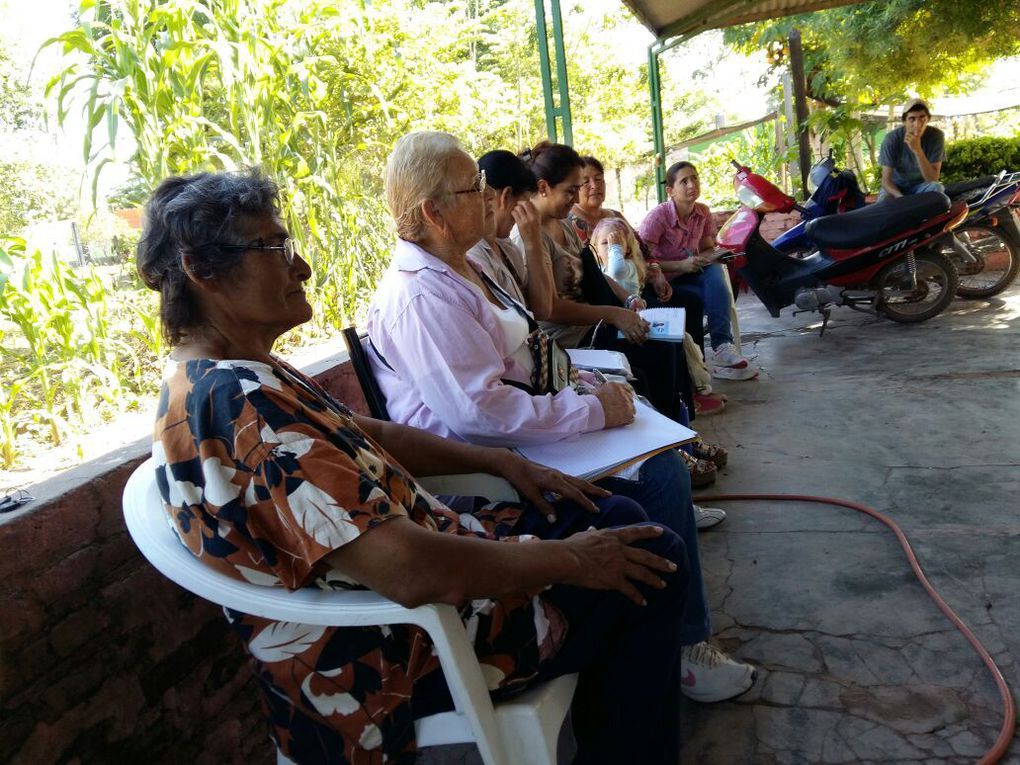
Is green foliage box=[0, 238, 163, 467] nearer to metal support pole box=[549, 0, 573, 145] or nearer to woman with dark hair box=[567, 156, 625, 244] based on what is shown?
woman with dark hair box=[567, 156, 625, 244]

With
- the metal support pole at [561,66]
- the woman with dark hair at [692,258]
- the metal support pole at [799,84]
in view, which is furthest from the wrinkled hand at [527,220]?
the metal support pole at [799,84]

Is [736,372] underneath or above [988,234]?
underneath

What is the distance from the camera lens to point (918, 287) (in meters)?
5.14

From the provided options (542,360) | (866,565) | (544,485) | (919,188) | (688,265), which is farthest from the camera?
(919,188)

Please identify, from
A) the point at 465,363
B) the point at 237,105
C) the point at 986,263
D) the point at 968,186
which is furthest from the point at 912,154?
the point at 465,363

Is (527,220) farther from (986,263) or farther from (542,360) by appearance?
(986,263)

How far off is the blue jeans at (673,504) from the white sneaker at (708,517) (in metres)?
0.83

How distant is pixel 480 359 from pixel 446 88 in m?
6.38

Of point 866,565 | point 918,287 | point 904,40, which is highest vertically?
point 904,40

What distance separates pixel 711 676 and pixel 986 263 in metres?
5.29

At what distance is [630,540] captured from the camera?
129 centimetres

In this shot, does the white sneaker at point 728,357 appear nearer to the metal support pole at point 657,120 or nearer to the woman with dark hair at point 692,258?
the woman with dark hair at point 692,258

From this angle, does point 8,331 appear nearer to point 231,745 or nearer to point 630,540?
point 231,745

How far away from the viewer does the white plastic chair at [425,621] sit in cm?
107
